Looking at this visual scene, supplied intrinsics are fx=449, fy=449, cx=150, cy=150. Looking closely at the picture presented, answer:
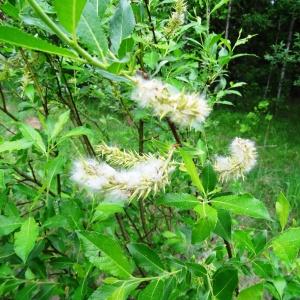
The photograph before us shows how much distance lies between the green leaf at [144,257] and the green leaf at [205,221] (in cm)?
17

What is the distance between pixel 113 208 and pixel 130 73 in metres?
0.58

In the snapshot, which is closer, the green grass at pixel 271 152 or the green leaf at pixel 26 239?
the green leaf at pixel 26 239

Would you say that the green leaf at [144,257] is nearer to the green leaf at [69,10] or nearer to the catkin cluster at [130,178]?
the catkin cluster at [130,178]

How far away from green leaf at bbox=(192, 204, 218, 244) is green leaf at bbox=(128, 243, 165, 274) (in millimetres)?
165

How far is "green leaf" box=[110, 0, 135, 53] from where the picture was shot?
80 centimetres

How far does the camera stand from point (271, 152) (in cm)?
605

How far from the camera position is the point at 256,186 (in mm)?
4449

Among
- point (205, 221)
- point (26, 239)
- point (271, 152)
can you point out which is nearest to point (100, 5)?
point (205, 221)

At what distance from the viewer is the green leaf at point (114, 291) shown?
88 cm

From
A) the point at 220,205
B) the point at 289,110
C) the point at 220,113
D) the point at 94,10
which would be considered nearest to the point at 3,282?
the point at 220,205

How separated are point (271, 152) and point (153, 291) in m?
5.38

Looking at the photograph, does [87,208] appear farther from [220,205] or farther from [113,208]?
[220,205]

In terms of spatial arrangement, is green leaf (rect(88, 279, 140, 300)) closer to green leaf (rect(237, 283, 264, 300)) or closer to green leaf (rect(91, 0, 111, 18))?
green leaf (rect(237, 283, 264, 300))

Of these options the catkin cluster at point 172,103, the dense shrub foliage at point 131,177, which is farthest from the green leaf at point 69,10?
the catkin cluster at point 172,103
